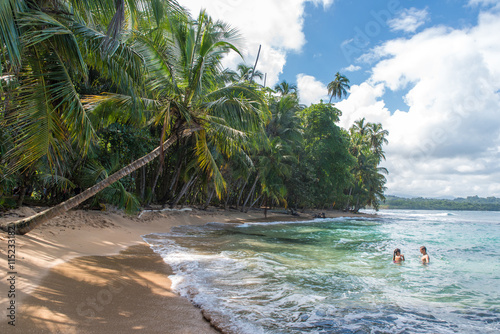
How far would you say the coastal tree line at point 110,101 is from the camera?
4.58 metres

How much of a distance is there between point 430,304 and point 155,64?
826cm

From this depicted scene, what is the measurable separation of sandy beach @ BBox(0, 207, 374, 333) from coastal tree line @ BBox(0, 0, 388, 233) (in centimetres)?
96

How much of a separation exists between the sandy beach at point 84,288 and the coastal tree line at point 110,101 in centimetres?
96

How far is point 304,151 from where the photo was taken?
2928cm

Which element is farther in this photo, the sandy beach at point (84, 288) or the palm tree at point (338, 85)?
the palm tree at point (338, 85)

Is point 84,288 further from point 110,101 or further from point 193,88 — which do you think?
point 193,88

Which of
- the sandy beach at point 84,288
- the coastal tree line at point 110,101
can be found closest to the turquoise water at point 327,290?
the sandy beach at point 84,288

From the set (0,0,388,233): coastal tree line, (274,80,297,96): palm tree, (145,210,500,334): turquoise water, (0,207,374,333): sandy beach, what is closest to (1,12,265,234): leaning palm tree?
(0,0,388,233): coastal tree line

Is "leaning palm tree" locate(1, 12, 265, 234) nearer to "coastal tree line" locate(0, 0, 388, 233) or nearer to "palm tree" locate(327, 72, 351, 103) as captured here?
"coastal tree line" locate(0, 0, 388, 233)

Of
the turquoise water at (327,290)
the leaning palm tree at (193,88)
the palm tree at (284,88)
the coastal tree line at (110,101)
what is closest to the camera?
the turquoise water at (327,290)

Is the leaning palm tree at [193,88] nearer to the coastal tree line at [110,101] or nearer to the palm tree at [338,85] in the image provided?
the coastal tree line at [110,101]

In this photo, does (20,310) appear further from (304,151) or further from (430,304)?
(304,151)

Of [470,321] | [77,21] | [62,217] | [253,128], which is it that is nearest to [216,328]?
[470,321]

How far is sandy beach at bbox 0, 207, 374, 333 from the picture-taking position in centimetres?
298
